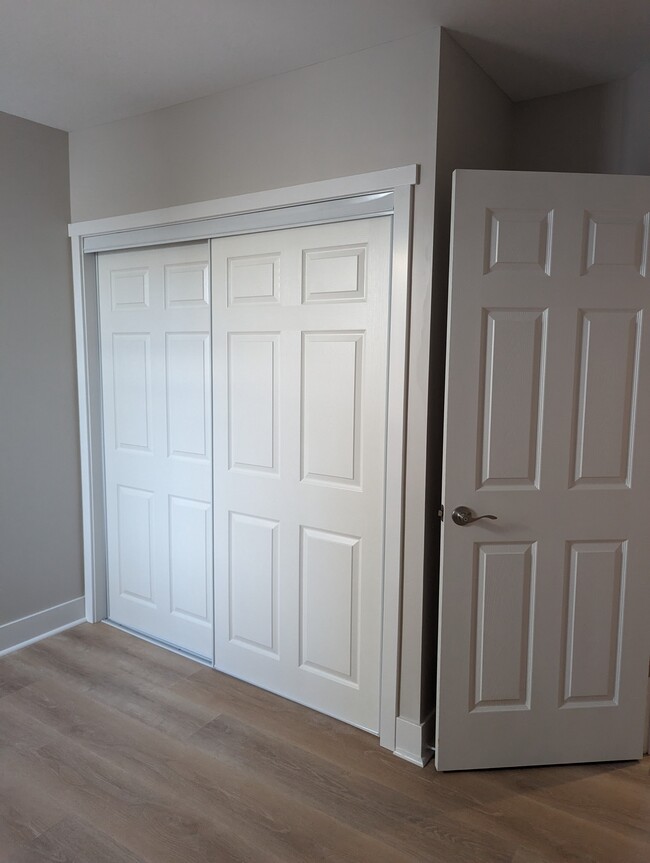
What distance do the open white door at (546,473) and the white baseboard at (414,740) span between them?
0.09 metres

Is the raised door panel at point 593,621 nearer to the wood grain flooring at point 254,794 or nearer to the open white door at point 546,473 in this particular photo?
the open white door at point 546,473

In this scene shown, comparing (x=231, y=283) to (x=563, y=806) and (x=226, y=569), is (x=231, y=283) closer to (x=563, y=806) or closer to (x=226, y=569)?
(x=226, y=569)

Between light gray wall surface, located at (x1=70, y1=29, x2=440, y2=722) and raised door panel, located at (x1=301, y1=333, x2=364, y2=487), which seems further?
raised door panel, located at (x1=301, y1=333, x2=364, y2=487)

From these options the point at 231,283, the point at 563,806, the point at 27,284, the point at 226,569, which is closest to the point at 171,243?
the point at 231,283

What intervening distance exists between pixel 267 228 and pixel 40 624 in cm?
227

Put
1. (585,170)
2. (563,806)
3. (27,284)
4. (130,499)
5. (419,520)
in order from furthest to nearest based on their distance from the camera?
(130,499), (27,284), (585,170), (419,520), (563,806)

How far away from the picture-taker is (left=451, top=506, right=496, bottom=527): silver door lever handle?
2.03 m

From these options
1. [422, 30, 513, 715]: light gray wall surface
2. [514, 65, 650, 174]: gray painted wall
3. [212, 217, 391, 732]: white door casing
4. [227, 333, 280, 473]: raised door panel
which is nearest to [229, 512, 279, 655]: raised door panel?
[212, 217, 391, 732]: white door casing

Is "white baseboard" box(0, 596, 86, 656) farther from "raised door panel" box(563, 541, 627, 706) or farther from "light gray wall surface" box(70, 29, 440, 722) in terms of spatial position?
"raised door panel" box(563, 541, 627, 706)

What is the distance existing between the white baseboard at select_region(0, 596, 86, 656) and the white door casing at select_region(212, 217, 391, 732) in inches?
38.7

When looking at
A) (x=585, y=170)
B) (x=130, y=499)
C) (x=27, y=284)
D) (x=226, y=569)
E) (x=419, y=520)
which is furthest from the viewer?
(x=130, y=499)

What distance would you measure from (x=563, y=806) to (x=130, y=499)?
Result: 230cm

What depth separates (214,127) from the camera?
250 centimetres

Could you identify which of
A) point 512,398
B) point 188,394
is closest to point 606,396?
point 512,398
